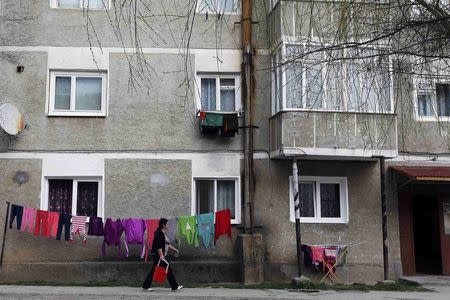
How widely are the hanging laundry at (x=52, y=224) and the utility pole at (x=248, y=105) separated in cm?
444

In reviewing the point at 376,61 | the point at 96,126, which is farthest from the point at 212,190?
the point at 376,61

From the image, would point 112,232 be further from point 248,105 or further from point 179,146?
point 248,105

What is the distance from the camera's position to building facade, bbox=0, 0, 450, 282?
43.9 feet

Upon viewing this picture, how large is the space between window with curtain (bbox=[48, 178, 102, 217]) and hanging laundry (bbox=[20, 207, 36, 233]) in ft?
2.25

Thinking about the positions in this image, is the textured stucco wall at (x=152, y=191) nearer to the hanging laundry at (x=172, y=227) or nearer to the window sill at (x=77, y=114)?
the hanging laundry at (x=172, y=227)

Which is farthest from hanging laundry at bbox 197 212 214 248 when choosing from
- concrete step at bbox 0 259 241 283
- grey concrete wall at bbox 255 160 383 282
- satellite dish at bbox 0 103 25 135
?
satellite dish at bbox 0 103 25 135

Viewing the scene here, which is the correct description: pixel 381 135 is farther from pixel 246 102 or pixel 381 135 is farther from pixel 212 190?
pixel 212 190

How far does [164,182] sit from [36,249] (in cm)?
336

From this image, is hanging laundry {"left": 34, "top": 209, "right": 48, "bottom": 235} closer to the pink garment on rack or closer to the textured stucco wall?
the textured stucco wall

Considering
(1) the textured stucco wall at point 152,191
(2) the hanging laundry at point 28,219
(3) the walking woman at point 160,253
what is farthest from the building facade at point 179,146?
(3) the walking woman at point 160,253

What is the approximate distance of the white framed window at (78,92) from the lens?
1400 cm

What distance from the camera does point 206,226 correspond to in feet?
43.5

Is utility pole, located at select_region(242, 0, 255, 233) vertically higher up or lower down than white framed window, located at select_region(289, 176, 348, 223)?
higher up

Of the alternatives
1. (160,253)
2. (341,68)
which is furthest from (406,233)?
(341,68)
